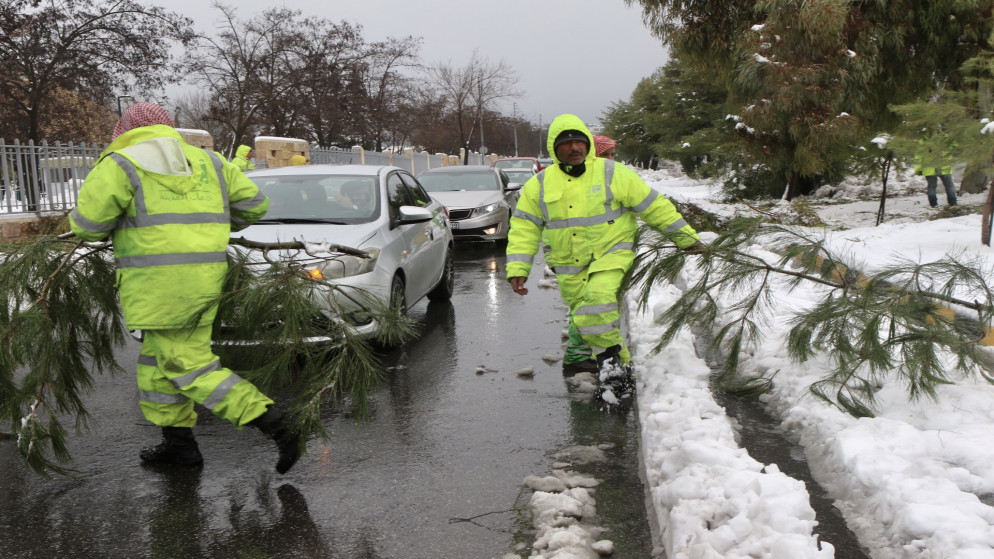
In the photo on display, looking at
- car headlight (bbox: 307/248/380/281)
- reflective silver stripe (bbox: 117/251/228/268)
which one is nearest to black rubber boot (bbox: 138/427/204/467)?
reflective silver stripe (bbox: 117/251/228/268)

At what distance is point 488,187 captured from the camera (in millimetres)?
14734

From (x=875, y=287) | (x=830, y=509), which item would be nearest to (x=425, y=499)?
(x=830, y=509)

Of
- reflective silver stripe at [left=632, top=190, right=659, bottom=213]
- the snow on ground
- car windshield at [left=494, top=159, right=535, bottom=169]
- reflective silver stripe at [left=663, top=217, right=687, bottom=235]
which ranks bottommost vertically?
the snow on ground

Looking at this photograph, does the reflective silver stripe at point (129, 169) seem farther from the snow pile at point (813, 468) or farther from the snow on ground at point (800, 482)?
the snow pile at point (813, 468)

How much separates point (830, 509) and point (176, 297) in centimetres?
310

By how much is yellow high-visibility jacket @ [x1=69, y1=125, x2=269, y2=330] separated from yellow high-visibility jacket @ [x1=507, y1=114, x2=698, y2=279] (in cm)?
202

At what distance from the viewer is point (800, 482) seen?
3.00m

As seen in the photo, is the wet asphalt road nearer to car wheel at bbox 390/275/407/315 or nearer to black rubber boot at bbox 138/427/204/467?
black rubber boot at bbox 138/427/204/467

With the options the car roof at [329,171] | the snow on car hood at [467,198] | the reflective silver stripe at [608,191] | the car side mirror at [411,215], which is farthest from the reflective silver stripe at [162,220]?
the snow on car hood at [467,198]

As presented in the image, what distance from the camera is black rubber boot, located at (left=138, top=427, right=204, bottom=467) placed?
13.3 ft

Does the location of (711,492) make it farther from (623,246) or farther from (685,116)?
(685,116)

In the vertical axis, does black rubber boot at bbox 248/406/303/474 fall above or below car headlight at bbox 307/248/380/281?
below

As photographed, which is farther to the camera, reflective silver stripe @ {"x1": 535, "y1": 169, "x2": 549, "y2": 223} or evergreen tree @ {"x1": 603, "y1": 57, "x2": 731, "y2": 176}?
evergreen tree @ {"x1": 603, "y1": 57, "x2": 731, "y2": 176}

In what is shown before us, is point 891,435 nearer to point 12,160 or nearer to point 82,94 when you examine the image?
point 12,160
